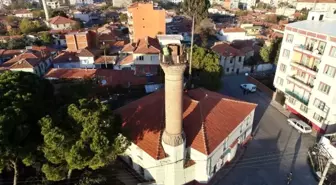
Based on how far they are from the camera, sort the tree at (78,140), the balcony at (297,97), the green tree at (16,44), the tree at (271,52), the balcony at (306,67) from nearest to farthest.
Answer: the tree at (78,140) < the balcony at (306,67) < the balcony at (297,97) < the tree at (271,52) < the green tree at (16,44)

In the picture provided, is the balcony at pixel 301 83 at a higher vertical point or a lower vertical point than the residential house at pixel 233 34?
lower

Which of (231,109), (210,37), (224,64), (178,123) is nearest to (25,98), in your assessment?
(178,123)

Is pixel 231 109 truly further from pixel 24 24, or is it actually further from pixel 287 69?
pixel 24 24

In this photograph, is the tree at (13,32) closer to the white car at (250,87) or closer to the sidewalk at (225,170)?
the white car at (250,87)

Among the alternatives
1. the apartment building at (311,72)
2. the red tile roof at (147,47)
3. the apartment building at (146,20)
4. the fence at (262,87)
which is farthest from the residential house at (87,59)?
the apartment building at (311,72)

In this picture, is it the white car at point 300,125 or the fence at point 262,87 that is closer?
the white car at point 300,125

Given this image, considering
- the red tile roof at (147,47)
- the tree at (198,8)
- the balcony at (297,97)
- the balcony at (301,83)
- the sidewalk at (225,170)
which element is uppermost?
the tree at (198,8)
